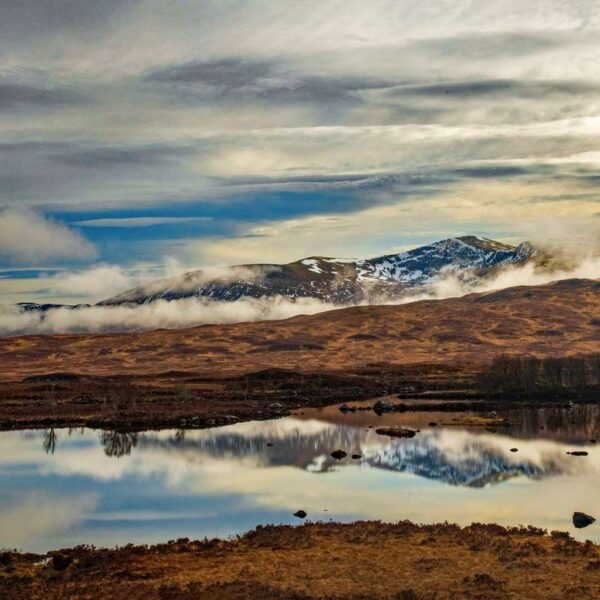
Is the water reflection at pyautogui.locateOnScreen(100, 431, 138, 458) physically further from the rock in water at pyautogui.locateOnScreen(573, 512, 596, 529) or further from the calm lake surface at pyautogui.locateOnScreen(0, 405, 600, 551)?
the rock in water at pyautogui.locateOnScreen(573, 512, 596, 529)

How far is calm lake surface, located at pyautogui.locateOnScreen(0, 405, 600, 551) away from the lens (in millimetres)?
40938

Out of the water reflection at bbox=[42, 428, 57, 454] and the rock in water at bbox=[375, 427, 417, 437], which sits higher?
the rock in water at bbox=[375, 427, 417, 437]

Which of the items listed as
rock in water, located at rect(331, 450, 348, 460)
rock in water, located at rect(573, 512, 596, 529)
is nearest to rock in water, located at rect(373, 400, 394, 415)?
rock in water, located at rect(331, 450, 348, 460)

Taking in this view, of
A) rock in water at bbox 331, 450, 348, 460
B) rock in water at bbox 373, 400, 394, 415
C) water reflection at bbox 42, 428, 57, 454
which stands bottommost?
rock in water at bbox 373, 400, 394, 415

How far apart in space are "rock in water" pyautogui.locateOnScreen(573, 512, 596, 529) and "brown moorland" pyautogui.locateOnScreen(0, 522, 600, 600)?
10.4 feet

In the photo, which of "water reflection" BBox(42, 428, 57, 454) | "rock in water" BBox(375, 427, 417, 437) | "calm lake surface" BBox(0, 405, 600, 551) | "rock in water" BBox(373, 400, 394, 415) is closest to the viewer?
"calm lake surface" BBox(0, 405, 600, 551)

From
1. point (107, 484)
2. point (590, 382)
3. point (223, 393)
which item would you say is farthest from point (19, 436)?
point (590, 382)

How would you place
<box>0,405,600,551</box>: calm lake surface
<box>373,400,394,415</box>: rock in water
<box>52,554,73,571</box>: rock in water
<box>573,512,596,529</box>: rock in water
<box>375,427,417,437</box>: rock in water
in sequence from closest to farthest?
1. <box>52,554,73,571</box>: rock in water
2. <box>573,512,596,529</box>: rock in water
3. <box>0,405,600,551</box>: calm lake surface
4. <box>375,427,417,437</box>: rock in water
5. <box>373,400,394,415</box>: rock in water

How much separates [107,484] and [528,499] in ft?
101

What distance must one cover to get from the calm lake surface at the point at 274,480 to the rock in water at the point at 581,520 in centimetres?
42

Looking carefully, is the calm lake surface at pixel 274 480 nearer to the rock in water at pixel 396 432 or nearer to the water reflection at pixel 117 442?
the water reflection at pixel 117 442

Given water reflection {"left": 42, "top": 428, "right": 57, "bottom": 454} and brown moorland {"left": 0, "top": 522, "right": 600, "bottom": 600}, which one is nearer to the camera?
brown moorland {"left": 0, "top": 522, "right": 600, "bottom": 600}

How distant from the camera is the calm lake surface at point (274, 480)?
40.9m

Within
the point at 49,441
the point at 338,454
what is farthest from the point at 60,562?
the point at 49,441
